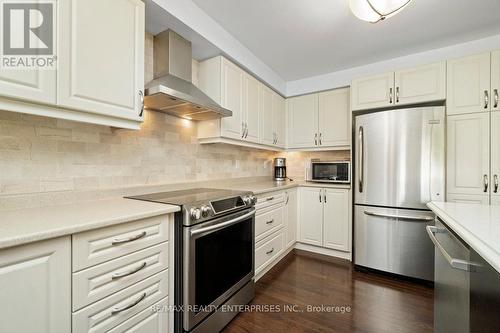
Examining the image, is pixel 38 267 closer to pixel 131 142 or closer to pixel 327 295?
pixel 131 142

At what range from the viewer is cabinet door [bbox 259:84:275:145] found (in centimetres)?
279

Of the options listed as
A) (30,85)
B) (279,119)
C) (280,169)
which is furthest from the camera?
(280,169)

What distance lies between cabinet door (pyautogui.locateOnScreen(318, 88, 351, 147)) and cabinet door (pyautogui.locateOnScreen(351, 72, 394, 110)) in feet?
0.97

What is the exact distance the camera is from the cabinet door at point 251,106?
8.15 feet

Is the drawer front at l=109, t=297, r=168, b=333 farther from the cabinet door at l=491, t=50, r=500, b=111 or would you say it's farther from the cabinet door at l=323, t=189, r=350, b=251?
the cabinet door at l=491, t=50, r=500, b=111

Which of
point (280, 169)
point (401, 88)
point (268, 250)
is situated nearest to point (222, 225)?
point (268, 250)

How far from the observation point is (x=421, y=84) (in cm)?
231

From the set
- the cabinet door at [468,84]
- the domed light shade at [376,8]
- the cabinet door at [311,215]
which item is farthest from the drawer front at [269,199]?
the cabinet door at [468,84]

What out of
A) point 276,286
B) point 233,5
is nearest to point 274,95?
point 233,5

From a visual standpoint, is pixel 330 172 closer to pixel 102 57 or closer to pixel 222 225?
pixel 222 225

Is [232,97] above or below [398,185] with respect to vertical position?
above

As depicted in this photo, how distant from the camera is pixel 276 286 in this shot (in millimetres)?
2127

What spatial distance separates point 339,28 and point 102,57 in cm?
204

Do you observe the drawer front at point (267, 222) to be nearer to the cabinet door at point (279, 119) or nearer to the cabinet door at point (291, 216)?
the cabinet door at point (291, 216)
